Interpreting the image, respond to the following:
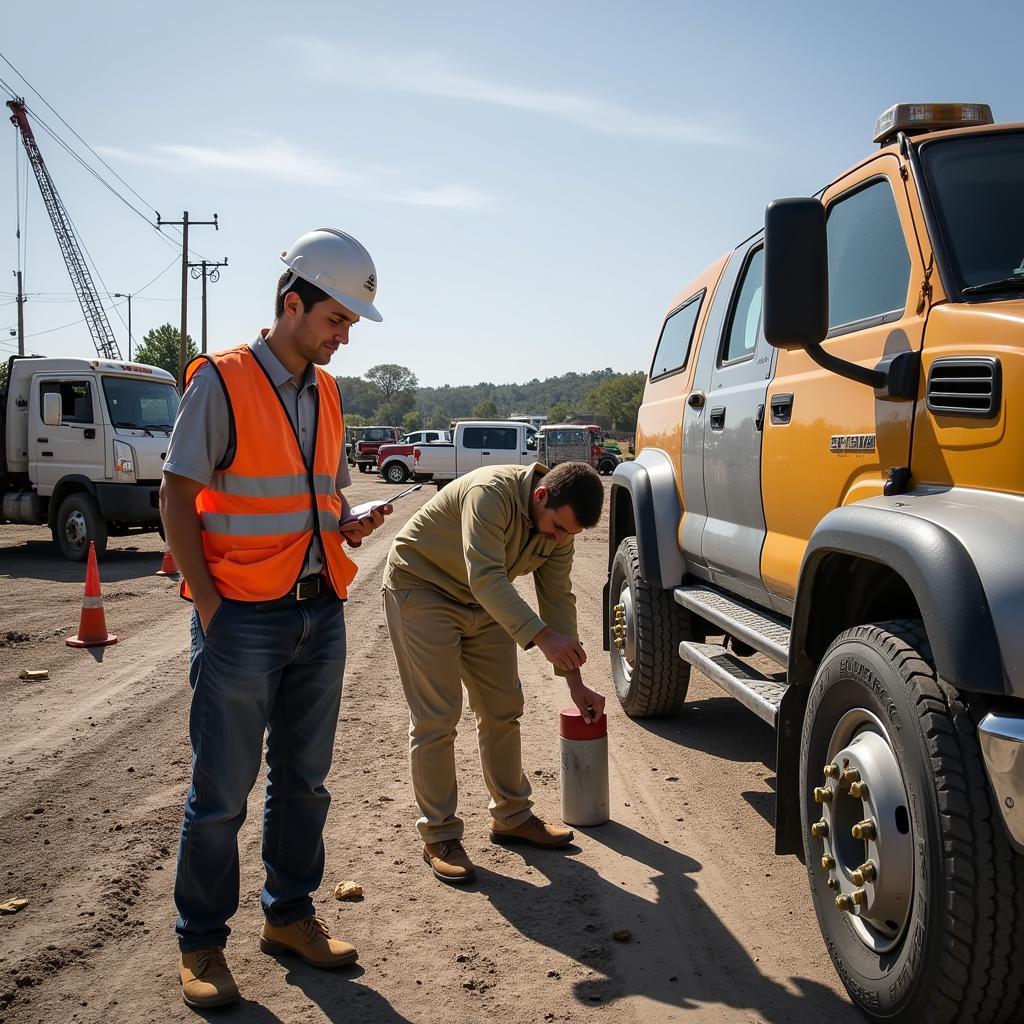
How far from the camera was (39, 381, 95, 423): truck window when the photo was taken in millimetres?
14266

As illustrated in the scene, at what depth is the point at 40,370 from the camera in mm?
14625

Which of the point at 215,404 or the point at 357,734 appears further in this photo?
the point at 357,734

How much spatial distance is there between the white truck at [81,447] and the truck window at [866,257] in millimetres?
11496

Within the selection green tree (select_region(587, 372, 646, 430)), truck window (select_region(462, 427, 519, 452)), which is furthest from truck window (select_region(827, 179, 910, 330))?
green tree (select_region(587, 372, 646, 430))

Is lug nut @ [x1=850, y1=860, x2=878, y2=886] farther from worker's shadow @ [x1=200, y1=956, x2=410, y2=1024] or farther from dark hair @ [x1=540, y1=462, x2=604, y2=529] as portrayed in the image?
dark hair @ [x1=540, y1=462, x2=604, y2=529]

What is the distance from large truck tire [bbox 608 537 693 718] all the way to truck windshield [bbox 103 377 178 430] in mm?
10140

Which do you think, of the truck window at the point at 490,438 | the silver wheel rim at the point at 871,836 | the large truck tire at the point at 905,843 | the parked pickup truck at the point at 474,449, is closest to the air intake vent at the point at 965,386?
the large truck tire at the point at 905,843

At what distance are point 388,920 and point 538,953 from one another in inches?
23.2

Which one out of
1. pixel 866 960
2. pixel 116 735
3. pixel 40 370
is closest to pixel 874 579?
pixel 866 960

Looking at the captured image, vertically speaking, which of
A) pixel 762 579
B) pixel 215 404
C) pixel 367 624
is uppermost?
pixel 215 404

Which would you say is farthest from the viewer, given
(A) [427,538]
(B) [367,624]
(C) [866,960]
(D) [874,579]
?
(B) [367,624]

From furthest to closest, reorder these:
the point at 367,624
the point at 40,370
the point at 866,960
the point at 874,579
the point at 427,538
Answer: the point at 40,370
the point at 367,624
the point at 427,538
the point at 874,579
the point at 866,960

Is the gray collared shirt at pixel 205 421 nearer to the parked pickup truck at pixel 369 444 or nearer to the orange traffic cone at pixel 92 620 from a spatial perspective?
the orange traffic cone at pixel 92 620

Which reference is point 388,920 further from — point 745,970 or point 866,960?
point 866,960
